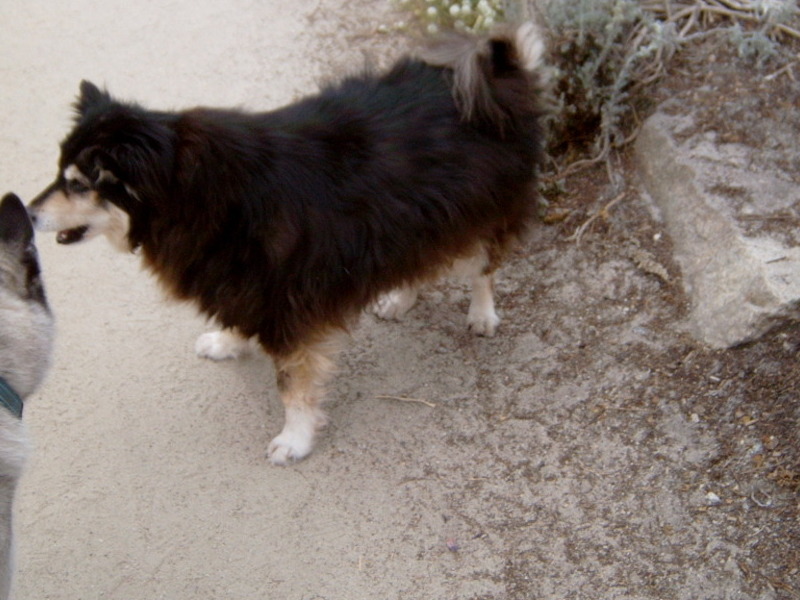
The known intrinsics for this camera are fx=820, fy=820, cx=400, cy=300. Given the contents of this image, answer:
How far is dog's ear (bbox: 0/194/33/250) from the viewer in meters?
2.23

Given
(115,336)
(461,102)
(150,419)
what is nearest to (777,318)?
(461,102)

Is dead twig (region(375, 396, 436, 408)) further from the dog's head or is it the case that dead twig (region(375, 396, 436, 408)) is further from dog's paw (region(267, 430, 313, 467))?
the dog's head

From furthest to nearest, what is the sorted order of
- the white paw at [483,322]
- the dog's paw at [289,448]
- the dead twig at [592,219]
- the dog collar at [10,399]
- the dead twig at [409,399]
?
the dead twig at [592,219] < the white paw at [483,322] < the dead twig at [409,399] < the dog's paw at [289,448] < the dog collar at [10,399]

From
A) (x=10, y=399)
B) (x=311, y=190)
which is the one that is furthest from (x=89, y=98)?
(x=10, y=399)

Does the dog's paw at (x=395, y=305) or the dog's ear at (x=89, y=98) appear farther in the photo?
the dog's paw at (x=395, y=305)

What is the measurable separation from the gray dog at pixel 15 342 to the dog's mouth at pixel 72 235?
40 cm

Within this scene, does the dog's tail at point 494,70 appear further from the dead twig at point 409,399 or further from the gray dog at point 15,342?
the gray dog at point 15,342

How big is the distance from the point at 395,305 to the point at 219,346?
792 mm

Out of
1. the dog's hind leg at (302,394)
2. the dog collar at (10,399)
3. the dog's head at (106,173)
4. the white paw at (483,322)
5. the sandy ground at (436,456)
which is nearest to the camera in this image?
the dog collar at (10,399)

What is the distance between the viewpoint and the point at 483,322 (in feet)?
11.8

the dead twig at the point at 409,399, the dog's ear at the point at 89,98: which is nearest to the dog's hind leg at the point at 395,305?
the dead twig at the point at 409,399

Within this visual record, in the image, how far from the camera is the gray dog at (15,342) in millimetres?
2156

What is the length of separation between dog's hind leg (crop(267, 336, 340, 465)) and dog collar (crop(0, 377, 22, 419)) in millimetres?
985

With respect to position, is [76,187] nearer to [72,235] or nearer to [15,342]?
[72,235]
